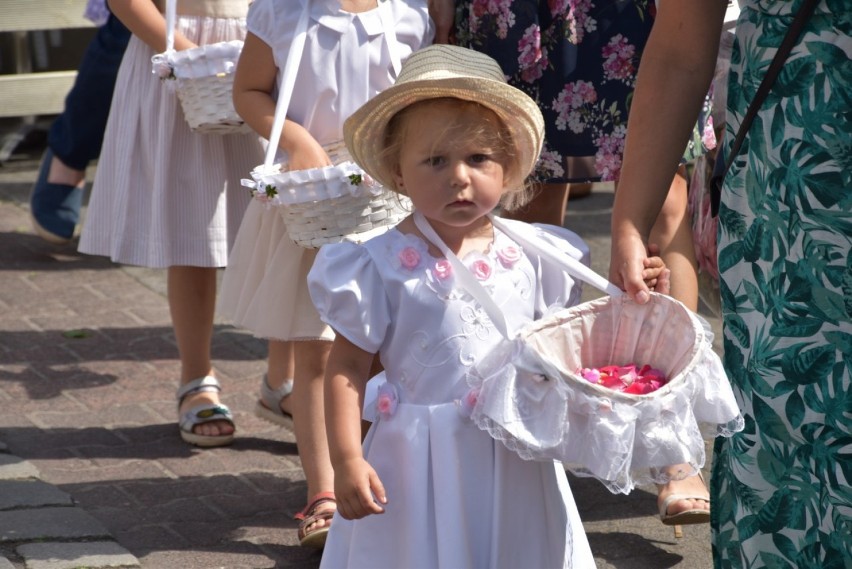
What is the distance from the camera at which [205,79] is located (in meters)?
4.03

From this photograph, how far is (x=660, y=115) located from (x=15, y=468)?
8.47 ft

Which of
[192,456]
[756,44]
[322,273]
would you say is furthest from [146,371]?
[756,44]

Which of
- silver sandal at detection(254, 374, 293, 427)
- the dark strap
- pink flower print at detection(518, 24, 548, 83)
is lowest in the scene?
silver sandal at detection(254, 374, 293, 427)

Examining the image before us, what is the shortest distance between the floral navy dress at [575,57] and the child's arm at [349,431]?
1.34 m

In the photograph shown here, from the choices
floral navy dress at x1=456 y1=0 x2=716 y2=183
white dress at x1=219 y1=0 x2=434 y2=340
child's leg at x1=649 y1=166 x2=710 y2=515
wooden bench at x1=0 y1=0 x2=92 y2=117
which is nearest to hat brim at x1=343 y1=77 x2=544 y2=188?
white dress at x1=219 y1=0 x2=434 y2=340

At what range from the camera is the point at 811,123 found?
7.17 feet

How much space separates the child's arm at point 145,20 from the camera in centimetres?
446

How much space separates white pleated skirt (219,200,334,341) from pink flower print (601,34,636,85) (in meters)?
0.99

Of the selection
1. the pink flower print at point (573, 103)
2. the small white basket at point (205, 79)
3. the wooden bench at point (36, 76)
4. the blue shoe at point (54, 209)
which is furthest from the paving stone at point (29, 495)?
the wooden bench at point (36, 76)

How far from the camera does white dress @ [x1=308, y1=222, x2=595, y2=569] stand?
9.30 feet

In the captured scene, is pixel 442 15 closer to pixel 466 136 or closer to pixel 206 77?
pixel 206 77

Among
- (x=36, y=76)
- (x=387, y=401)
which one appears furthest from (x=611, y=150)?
(x=36, y=76)

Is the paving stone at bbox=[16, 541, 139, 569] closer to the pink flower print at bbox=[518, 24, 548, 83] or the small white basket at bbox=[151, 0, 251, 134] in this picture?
the small white basket at bbox=[151, 0, 251, 134]

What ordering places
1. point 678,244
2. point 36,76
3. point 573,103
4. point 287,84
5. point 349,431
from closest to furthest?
point 349,431
point 287,84
point 573,103
point 678,244
point 36,76
